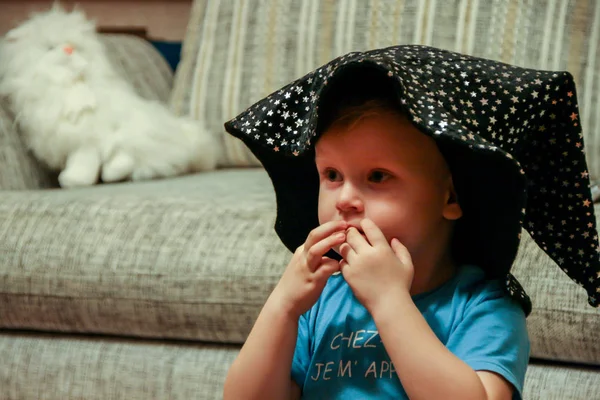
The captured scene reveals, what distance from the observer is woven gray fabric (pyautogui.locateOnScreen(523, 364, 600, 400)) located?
1010 millimetres

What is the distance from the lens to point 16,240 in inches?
48.8

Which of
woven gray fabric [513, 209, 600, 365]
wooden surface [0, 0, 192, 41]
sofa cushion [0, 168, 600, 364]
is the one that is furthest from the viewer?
wooden surface [0, 0, 192, 41]

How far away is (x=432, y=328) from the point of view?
754 mm

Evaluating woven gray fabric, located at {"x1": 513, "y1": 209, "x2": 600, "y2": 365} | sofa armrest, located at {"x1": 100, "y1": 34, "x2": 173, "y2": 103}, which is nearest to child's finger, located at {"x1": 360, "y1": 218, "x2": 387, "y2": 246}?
woven gray fabric, located at {"x1": 513, "y1": 209, "x2": 600, "y2": 365}

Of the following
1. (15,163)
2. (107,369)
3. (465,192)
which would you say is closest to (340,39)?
(15,163)

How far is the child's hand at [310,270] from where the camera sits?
2.36ft

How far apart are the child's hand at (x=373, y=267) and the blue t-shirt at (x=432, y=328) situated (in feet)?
0.25

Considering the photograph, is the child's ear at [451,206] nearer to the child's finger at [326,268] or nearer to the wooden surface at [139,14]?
the child's finger at [326,268]

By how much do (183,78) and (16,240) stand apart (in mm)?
681

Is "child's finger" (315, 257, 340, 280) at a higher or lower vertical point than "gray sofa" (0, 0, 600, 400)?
higher

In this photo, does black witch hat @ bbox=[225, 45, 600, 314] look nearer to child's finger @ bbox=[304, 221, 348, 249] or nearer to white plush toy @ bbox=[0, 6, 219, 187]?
child's finger @ bbox=[304, 221, 348, 249]

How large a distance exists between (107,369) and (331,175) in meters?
0.63

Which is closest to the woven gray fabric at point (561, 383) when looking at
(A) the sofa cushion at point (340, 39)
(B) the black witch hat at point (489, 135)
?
(B) the black witch hat at point (489, 135)

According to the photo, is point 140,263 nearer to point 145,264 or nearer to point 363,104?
point 145,264
